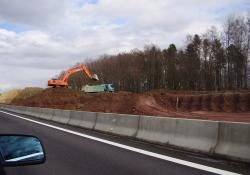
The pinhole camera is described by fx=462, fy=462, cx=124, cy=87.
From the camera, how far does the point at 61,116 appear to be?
2573 centimetres

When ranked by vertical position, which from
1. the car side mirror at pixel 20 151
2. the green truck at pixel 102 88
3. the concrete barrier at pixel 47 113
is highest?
the green truck at pixel 102 88

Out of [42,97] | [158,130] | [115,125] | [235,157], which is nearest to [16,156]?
[235,157]

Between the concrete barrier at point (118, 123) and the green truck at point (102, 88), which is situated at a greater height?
the green truck at point (102, 88)

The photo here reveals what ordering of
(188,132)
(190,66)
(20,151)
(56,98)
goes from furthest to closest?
(190,66), (56,98), (188,132), (20,151)

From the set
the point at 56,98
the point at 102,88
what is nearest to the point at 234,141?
the point at 56,98

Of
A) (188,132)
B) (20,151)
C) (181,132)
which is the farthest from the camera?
(181,132)

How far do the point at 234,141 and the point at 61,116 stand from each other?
17.5m

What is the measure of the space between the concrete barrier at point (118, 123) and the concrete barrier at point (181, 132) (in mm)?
621

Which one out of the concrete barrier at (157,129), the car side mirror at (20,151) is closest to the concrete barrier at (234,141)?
the concrete barrier at (157,129)

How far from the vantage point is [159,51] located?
4877 inches

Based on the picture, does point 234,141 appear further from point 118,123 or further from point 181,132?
point 118,123

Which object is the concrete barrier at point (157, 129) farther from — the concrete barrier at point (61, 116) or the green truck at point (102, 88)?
the green truck at point (102, 88)

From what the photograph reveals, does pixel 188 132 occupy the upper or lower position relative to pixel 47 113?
upper

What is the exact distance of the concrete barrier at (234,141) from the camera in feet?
29.1
